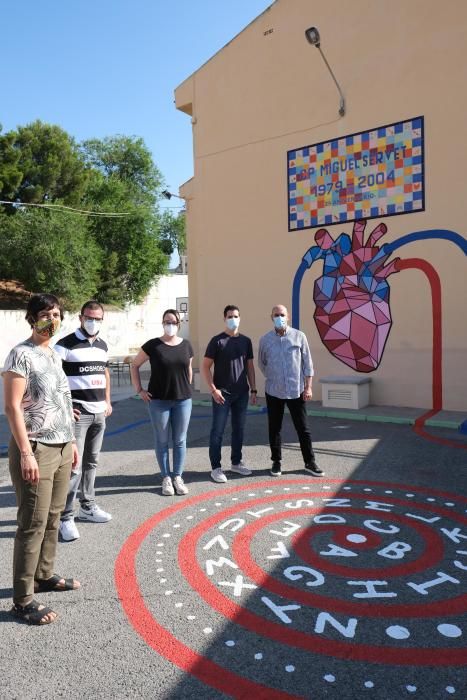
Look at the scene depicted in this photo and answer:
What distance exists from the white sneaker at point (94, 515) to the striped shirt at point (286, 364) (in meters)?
2.19

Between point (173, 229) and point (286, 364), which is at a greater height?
point (173, 229)

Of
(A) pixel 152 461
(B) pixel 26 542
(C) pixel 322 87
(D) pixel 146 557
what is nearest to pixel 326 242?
(C) pixel 322 87

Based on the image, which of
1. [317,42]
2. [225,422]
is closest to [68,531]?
[225,422]

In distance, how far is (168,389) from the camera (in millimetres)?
5160

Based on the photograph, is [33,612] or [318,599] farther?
[318,599]

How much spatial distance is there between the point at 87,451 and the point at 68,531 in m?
0.68

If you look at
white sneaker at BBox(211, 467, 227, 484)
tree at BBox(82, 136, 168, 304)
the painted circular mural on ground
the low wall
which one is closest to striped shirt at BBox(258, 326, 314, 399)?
white sneaker at BBox(211, 467, 227, 484)

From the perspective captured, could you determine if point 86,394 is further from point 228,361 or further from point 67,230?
point 67,230

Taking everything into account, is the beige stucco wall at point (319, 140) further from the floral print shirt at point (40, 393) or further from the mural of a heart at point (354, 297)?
the floral print shirt at point (40, 393)

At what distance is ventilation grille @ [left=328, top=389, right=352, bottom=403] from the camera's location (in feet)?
32.1

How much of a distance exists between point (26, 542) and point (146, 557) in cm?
111

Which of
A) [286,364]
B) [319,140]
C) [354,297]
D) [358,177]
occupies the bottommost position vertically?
[286,364]

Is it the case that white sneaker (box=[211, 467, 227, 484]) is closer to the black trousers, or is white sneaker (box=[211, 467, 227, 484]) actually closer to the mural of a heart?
the black trousers

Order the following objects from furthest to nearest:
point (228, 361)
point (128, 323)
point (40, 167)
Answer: point (40, 167) < point (128, 323) < point (228, 361)
